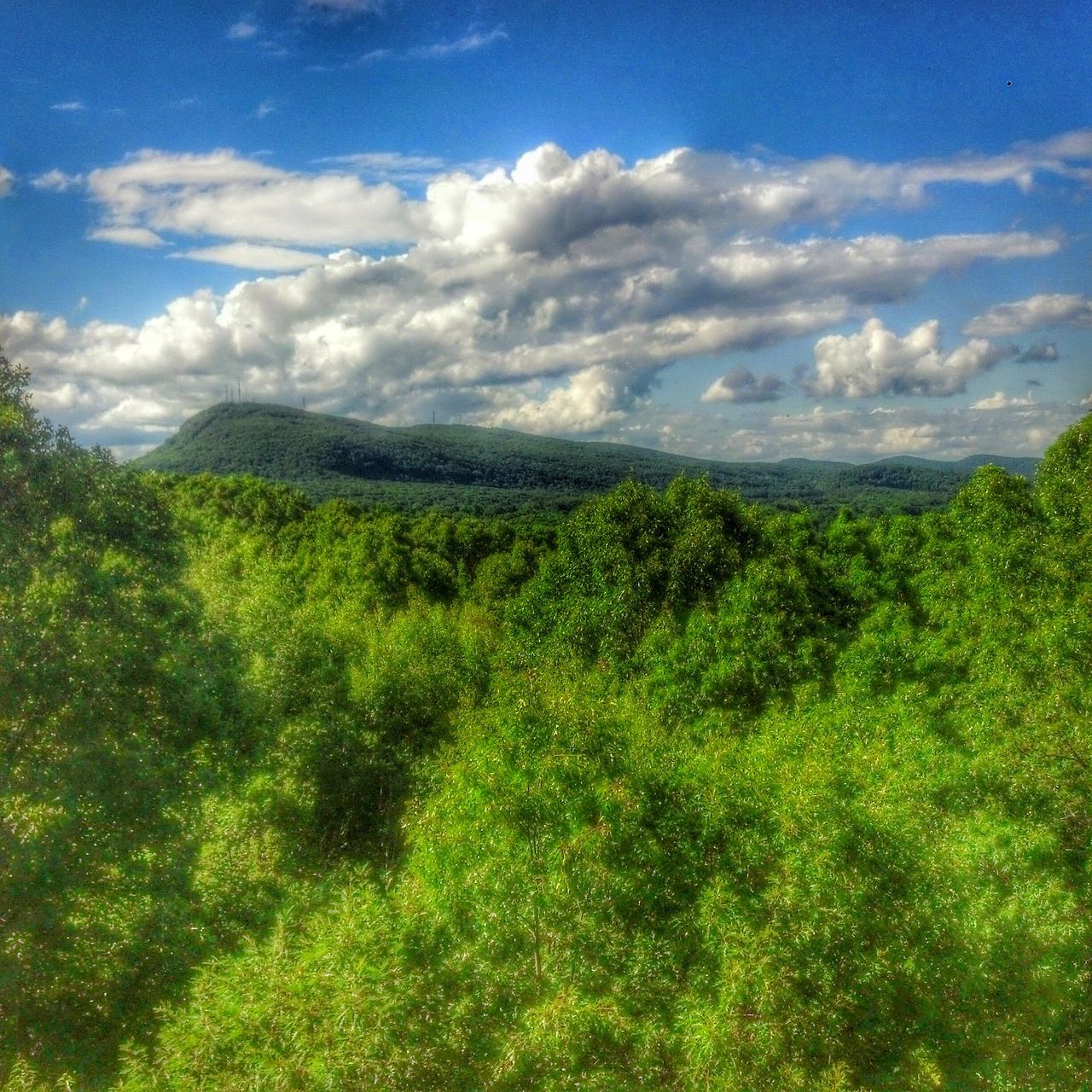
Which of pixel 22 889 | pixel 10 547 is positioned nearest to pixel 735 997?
pixel 22 889

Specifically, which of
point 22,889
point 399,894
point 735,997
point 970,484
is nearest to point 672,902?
point 735,997

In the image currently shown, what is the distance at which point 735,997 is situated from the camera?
14.2 meters

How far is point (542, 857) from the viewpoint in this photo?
16141mm

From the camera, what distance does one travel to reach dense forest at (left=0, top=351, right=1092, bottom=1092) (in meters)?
14.2

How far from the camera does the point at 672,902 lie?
16.1 m

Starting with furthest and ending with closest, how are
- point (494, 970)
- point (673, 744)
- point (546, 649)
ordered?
1. point (546, 649)
2. point (673, 744)
3. point (494, 970)

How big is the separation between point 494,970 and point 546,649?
17792mm

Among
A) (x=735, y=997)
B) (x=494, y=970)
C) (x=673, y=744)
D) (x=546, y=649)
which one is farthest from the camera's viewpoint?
(x=546, y=649)

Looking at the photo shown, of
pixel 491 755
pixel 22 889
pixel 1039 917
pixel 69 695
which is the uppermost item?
pixel 69 695

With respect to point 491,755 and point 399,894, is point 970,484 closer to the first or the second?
point 491,755

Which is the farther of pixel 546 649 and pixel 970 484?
pixel 546 649

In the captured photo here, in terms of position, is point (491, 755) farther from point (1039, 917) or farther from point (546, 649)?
point (546, 649)

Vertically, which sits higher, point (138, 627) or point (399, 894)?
point (138, 627)

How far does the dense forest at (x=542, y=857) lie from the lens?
14195mm
